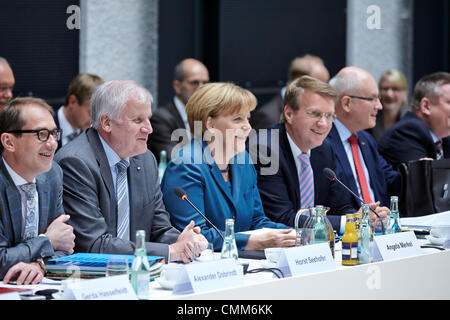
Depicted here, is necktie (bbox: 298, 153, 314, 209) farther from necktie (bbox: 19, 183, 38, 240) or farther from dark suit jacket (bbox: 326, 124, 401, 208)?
necktie (bbox: 19, 183, 38, 240)

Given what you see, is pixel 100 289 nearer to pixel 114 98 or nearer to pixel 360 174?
pixel 114 98

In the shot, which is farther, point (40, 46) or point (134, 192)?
point (40, 46)

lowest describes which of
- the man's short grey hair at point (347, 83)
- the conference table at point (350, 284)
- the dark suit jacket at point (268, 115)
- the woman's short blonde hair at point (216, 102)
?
the conference table at point (350, 284)

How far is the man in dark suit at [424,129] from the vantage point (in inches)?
184

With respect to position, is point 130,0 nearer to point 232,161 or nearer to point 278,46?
point 278,46

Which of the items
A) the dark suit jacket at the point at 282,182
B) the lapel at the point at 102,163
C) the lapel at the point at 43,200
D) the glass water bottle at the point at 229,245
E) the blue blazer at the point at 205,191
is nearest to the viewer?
the glass water bottle at the point at 229,245

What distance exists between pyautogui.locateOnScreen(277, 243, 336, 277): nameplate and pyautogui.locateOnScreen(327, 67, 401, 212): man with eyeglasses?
5.26ft

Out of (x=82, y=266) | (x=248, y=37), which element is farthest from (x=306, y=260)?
(x=248, y=37)

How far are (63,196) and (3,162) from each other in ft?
1.20

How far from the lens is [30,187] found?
271 cm

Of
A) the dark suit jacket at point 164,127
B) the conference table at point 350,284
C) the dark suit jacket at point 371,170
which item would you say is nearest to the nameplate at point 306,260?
the conference table at point 350,284

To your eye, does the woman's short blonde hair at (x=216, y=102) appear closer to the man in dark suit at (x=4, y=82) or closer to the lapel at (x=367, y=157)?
the lapel at (x=367, y=157)

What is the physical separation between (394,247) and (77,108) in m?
2.93

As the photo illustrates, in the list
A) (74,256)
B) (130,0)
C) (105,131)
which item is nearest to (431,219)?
(105,131)
